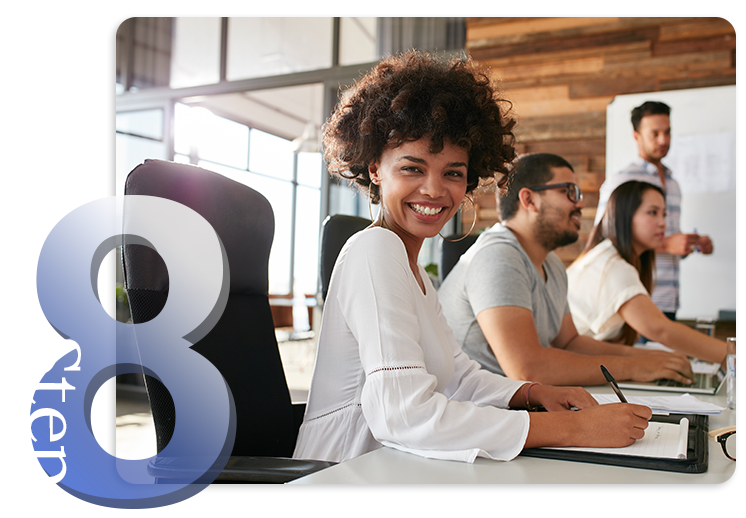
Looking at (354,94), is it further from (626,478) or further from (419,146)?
(626,478)

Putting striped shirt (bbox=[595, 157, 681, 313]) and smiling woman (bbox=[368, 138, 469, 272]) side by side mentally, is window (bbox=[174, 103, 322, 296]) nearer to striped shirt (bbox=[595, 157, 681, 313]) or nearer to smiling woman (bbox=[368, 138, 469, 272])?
striped shirt (bbox=[595, 157, 681, 313])

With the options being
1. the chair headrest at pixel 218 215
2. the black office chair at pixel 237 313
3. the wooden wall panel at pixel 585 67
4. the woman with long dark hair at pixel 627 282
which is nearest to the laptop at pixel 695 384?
the woman with long dark hair at pixel 627 282

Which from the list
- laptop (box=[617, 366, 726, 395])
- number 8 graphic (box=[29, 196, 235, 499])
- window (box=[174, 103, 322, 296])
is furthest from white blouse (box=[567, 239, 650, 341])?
window (box=[174, 103, 322, 296])

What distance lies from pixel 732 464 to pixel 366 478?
51cm

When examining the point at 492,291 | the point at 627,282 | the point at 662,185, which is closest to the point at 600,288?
the point at 627,282

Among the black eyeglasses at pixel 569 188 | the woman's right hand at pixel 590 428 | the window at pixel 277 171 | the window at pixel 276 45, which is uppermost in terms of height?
the window at pixel 276 45

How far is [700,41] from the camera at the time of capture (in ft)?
10.6

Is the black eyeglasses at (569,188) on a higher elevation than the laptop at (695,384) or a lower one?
higher

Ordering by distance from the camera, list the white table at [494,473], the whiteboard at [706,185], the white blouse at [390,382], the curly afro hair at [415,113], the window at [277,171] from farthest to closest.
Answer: the window at [277,171]
the whiteboard at [706,185]
the curly afro hair at [415,113]
the white blouse at [390,382]
the white table at [494,473]

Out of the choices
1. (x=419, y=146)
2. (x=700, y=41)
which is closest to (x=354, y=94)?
(x=419, y=146)

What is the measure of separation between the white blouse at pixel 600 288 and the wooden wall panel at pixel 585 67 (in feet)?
3.49

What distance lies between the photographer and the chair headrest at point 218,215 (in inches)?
39.1

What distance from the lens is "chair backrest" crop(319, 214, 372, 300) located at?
1474 millimetres

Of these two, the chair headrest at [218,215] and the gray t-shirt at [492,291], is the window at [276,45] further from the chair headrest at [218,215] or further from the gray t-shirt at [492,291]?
the chair headrest at [218,215]
